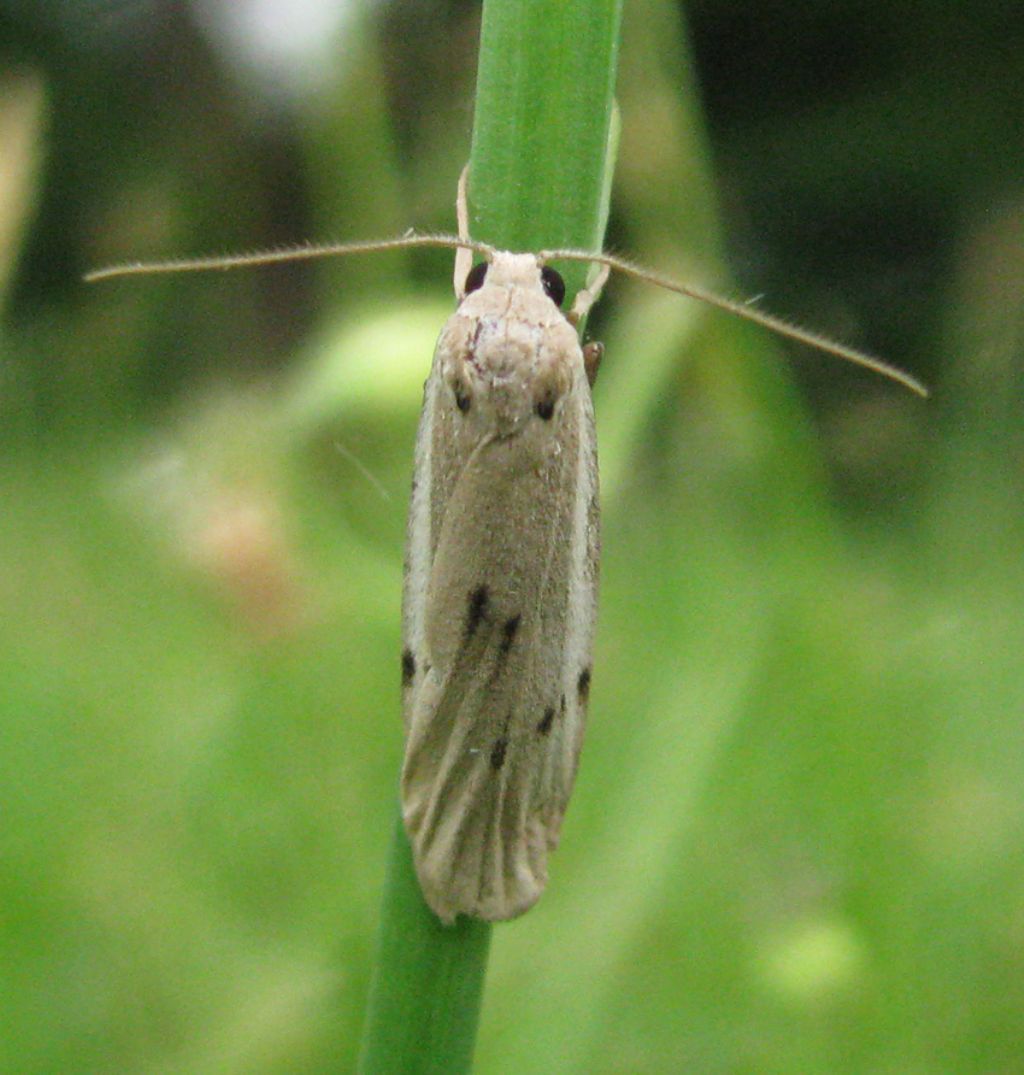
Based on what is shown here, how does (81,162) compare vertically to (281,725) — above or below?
above

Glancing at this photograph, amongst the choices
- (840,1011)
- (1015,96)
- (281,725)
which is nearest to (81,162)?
(281,725)

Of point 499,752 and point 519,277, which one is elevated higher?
point 519,277

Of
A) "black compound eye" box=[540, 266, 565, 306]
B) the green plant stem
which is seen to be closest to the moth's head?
"black compound eye" box=[540, 266, 565, 306]

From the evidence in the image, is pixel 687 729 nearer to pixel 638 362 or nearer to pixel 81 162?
pixel 638 362

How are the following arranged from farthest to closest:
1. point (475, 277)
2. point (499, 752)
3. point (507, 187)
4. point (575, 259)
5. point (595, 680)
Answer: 1. point (595, 680)
2. point (475, 277)
3. point (499, 752)
4. point (575, 259)
5. point (507, 187)

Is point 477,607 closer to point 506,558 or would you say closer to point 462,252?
point 506,558

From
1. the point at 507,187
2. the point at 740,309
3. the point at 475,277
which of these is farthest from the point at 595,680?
the point at 507,187

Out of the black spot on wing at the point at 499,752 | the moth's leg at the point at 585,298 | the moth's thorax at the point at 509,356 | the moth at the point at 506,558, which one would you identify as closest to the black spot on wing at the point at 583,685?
the moth at the point at 506,558

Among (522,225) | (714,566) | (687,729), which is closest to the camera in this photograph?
(522,225)
